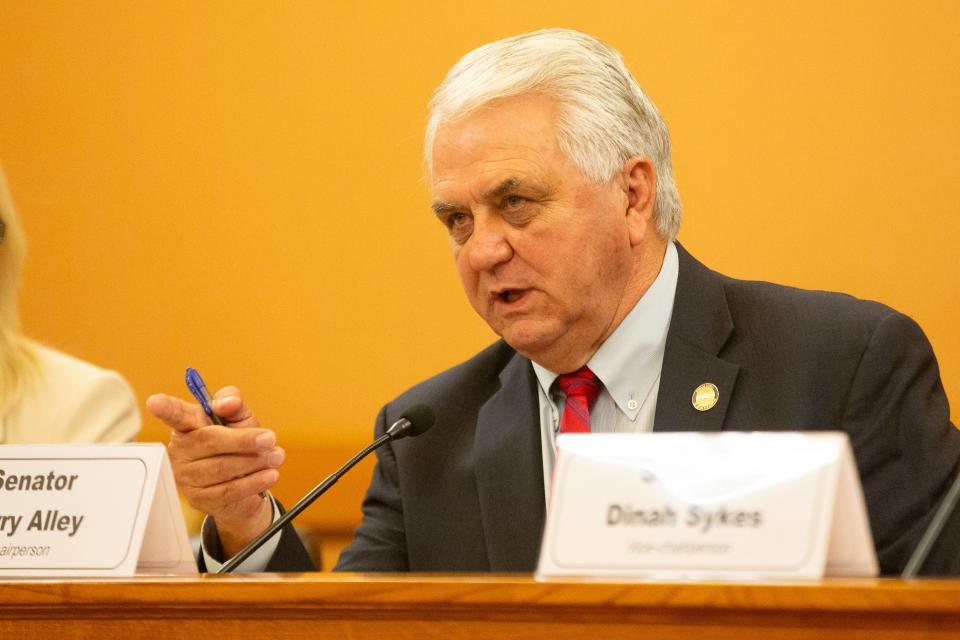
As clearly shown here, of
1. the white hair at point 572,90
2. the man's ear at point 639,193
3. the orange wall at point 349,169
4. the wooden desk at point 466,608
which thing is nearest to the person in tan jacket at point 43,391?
the orange wall at point 349,169

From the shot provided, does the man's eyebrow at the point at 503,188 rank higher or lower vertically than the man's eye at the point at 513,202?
higher

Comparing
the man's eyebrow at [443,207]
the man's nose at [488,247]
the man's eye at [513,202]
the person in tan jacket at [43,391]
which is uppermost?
the man's eye at [513,202]

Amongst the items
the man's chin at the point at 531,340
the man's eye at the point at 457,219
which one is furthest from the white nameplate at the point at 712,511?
the man's eye at the point at 457,219

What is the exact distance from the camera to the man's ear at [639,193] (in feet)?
6.13

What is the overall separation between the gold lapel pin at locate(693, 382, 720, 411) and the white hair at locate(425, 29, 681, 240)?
336mm

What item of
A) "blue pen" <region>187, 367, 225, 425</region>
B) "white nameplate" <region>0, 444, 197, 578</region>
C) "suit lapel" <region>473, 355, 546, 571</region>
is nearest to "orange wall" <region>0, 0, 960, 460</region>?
"suit lapel" <region>473, 355, 546, 571</region>

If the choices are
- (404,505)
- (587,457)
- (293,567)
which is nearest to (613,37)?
(404,505)

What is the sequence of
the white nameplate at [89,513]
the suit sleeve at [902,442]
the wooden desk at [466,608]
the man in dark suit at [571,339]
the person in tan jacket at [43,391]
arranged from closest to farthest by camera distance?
the wooden desk at [466,608] < the white nameplate at [89,513] < the suit sleeve at [902,442] < the man in dark suit at [571,339] < the person in tan jacket at [43,391]

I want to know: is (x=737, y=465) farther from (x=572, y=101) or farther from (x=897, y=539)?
Result: (x=572, y=101)

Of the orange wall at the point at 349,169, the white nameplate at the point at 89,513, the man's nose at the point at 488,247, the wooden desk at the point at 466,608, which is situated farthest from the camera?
the orange wall at the point at 349,169

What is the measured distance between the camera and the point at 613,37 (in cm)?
301

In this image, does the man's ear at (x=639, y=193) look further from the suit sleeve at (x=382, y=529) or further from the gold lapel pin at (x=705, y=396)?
the suit sleeve at (x=382, y=529)

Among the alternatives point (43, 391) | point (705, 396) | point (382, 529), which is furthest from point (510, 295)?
point (43, 391)

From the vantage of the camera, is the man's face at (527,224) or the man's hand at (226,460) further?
the man's face at (527,224)
